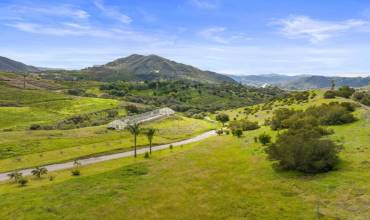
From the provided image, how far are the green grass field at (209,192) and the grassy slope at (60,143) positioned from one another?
64.6ft

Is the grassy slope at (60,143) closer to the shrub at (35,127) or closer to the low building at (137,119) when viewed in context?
the low building at (137,119)

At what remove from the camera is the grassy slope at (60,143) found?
8881cm

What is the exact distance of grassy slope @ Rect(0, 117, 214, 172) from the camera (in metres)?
88.8

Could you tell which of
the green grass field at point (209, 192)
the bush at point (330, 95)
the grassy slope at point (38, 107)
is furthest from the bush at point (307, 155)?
the grassy slope at point (38, 107)

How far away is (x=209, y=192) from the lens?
51.1 metres

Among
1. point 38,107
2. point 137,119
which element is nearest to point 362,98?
point 137,119

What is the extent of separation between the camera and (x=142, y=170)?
230 feet

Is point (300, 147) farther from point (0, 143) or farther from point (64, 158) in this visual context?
point (0, 143)

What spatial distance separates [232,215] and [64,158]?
59441mm

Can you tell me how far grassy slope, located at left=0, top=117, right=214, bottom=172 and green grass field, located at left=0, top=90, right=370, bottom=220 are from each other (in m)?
19.7

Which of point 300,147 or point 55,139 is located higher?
point 300,147

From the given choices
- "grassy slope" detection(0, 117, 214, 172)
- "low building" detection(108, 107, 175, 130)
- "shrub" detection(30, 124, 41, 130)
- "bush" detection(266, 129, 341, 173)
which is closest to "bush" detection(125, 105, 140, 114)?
"low building" detection(108, 107, 175, 130)

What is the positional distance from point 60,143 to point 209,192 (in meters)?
64.5

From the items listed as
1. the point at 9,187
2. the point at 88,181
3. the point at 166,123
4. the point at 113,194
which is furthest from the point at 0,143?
the point at 166,123
